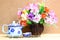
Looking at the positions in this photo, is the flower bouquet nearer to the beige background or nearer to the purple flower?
the purple flower

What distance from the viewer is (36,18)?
4.24 feet

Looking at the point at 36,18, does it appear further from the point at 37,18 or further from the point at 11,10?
the point at 11,10

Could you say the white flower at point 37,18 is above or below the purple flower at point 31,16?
below

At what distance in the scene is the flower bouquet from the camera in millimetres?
1303

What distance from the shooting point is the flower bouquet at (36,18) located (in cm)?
130

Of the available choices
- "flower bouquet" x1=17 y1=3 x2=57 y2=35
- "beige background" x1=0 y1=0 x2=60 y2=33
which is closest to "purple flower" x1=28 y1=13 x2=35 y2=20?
"flower bouquet" x1=17 y1=3 x2=57 y2=35

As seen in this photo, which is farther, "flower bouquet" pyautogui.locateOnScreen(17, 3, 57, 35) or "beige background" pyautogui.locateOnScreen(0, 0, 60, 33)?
"beige background" pyautogui.locateOnScreen(0, 0, 60, 33)

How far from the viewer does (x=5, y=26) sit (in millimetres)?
1506

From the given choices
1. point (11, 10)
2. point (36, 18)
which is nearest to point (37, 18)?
point (36, 18)

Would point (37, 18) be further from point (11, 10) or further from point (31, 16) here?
point (11, 10)

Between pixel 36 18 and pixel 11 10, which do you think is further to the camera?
pixel 11 10

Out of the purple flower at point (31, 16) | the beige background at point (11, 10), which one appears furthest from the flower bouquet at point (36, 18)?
the beige background at point (11, 10)

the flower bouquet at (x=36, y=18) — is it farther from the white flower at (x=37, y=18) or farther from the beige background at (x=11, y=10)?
the beige background at (x=11, y=10)

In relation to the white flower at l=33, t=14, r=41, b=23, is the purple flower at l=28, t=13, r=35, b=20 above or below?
above
